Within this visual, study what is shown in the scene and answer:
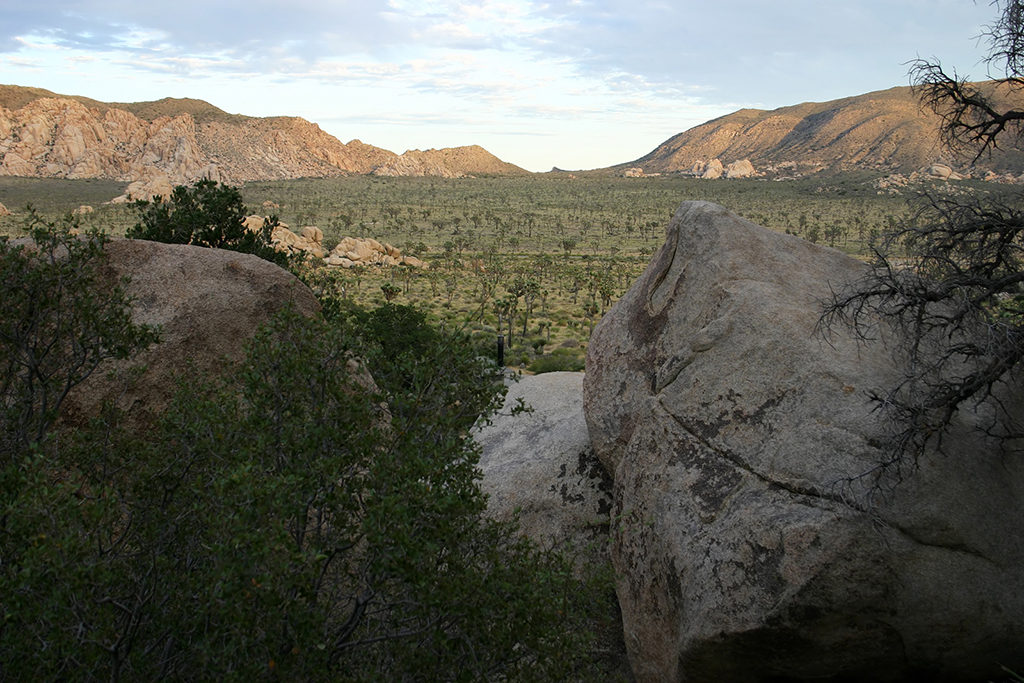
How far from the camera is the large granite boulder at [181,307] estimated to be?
8.40 metres

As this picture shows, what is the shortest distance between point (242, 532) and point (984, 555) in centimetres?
556

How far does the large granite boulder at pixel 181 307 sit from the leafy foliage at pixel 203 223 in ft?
17.9

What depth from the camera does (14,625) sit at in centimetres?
418

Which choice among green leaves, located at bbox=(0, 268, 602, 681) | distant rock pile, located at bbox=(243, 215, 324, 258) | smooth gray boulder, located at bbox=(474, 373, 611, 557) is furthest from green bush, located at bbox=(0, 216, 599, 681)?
distant rock pile, located at bbox=(243, 215, 324, 258)

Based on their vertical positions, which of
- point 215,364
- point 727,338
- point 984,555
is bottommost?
point 984,555

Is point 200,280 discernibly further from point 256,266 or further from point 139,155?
point 139,155

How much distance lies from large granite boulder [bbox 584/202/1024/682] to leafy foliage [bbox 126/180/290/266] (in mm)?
10972

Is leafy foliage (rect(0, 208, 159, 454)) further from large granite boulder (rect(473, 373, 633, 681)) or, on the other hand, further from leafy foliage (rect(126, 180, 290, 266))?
leafy foliage (rect(126, 180, 290, 266))

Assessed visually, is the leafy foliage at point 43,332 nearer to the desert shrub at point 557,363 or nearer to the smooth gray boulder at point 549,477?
the smooth gray boulder at point 549,477

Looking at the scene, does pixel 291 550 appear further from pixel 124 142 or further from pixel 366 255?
pixel 124 142

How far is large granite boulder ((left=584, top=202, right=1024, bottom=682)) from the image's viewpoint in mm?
5480

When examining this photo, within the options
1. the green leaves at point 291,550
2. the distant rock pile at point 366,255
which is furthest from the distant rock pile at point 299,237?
the green leaves at point 291,550

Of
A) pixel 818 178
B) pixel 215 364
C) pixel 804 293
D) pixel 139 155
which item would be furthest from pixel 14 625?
pixel 139 155

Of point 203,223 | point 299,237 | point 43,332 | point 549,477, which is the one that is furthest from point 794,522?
point 299,237
